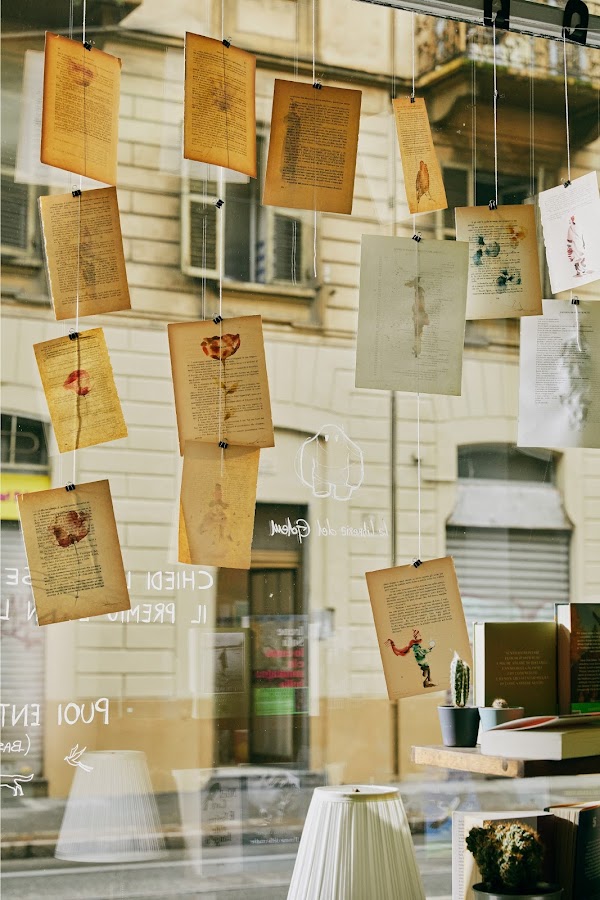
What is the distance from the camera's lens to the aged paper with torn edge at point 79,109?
5.67 feet

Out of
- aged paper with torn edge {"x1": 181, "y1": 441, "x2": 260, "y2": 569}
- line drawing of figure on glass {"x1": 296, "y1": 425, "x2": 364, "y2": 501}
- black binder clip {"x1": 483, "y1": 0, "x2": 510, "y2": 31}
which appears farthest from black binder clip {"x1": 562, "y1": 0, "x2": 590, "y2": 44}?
line drawing of figure on glass {"x1": 296, "y1": 425, "x2": 364, "y2": 501}

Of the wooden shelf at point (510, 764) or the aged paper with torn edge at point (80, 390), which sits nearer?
the wooden shelf at point (510, 764)

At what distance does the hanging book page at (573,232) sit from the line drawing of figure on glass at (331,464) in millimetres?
1420

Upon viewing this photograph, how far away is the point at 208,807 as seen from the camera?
3.18m

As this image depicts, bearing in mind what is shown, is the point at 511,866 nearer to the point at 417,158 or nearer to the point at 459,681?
the point at 459,681

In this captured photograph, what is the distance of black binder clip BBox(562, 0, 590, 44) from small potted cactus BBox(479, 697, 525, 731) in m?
1.21

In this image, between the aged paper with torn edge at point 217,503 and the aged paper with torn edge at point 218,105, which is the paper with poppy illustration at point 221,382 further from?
the aged paper with torn edge at point 218,105

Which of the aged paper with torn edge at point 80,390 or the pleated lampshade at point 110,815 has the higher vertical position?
the aged paper with torn edge at point 80,390

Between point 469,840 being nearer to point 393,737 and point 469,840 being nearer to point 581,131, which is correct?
point 393,737

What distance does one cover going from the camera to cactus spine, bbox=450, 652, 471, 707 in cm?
179

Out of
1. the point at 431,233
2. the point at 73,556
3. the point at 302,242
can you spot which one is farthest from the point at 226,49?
the point at 431,233

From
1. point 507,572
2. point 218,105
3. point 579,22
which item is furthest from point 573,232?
point 507,572

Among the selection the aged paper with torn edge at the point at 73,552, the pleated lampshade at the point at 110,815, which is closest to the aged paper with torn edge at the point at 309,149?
the aged paper with torn edge at the point at 73,552

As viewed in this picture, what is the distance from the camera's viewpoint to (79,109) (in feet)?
5.80
